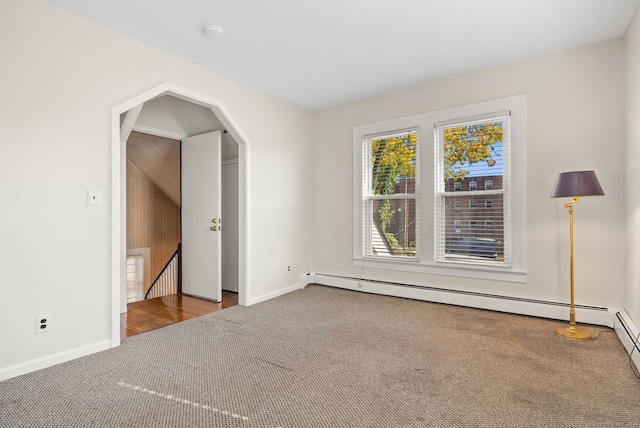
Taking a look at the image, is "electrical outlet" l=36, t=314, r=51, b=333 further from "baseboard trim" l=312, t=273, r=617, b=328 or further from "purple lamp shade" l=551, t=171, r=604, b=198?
"purple lamp shade" l=551, t=171, r=604, b=198

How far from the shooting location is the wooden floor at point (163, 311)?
11.0ft

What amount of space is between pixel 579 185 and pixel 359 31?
7.36 feet

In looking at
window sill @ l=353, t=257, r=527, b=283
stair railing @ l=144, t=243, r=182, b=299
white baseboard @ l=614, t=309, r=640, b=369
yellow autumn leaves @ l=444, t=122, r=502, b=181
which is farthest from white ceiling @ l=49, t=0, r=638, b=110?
stair railing @ l=144, t=243, r=182, b=299

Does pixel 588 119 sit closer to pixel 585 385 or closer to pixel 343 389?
pixel 585 385

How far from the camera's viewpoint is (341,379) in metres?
2.23

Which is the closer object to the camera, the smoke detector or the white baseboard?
the white baseboard

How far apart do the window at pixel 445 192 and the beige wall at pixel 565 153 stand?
0.11 meters

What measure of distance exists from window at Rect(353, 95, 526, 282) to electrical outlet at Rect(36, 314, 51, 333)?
3388mm

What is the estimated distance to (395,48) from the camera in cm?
321

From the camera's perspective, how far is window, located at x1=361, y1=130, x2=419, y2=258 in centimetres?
433

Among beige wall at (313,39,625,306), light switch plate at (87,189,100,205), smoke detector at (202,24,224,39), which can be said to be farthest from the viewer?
beige wall at (313,39,625,306)

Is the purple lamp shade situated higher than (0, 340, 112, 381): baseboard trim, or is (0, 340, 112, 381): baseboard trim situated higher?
the purple lamp shade

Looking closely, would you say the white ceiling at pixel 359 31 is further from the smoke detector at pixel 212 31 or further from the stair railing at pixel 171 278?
the stair railing at pixel 171 278

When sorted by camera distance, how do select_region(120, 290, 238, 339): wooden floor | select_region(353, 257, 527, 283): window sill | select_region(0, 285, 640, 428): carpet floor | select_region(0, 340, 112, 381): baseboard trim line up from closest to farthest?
A: select_region(0, 285, 640, 428): carpet floor, select_region(0, 340, 112, 381): baseboard trim, select_region(120, 290, 238, 339): wooden floor, select_region(353, 257, 527, 283): window sill
